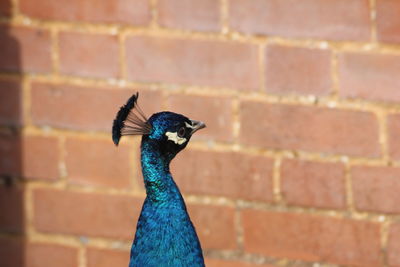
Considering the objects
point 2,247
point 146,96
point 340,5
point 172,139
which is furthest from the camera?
point 2,247

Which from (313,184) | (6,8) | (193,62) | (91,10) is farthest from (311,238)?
(6,8)

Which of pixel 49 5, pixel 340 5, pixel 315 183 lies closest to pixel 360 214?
pixel 315 183

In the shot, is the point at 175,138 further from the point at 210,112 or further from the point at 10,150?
the point at 10,150

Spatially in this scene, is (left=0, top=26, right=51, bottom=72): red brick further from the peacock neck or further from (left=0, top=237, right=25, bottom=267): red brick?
the peacock neck


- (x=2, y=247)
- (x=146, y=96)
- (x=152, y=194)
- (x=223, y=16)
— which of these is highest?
(x=223, y=16)

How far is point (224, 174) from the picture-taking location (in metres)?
2.30

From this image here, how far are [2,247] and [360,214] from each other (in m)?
0.89

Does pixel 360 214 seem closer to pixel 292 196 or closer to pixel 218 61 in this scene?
pixel 292 196

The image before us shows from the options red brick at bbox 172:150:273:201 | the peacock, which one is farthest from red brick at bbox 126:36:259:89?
the peacock

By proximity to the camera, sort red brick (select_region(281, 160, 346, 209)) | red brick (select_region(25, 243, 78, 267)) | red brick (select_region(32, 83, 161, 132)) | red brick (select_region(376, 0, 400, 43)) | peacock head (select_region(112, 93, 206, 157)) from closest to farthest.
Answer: peacock head (select_region(112, 93, 206, 157))
red brick (select_region(376, 0, 400, 43))
red brick (select_region(281, 160, 346, 209))
red brick (select_region(32, 83, 161, 132))
red brick (select_region(25, 243, 78, 267))

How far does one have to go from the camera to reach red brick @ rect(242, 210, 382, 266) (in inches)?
88.4

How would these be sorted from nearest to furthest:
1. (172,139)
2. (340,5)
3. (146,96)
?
(172,139) → (340,5) → (146,96)

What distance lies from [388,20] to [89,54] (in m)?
0.68

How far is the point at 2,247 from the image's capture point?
251 cm
